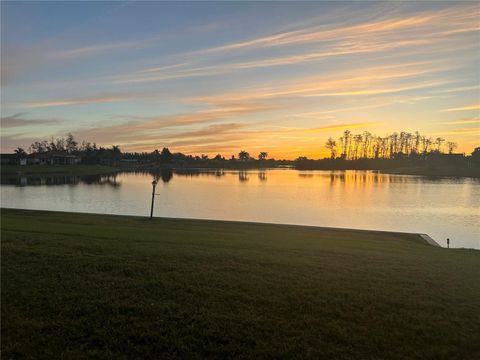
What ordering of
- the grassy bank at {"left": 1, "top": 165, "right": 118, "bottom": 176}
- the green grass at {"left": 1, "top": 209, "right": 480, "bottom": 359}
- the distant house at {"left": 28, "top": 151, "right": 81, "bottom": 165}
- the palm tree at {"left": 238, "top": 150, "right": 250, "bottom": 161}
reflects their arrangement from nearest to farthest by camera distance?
the green grass at {"left": 1, "top": 209, "right": 480, "bottom": 359}, the grassy bank at {"left": 1, "top": 165, "right": 118, "bottom": 176}, the distant house at {"left": 28, "top": 151, "right": 81, "bottom": 165}, the palm tree at {"left": 238, "top": 150, "right": 250, "bottom": 161}

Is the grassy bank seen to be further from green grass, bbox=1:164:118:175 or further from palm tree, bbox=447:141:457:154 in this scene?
palm tree, bbox=447:141:457:154

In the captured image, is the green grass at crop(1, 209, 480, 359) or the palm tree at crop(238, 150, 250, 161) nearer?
the green grass at crop(1, 209, 480, 359)

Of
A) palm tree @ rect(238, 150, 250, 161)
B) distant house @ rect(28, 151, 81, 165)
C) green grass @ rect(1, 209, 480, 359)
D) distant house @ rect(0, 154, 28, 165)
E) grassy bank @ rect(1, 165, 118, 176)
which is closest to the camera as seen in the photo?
green grass @ rect(1, 209, 480, 359)

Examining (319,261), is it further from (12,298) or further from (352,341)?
(12,298)

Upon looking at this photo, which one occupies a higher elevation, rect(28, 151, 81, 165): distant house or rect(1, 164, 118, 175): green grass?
rect(28, 151, 81, 165): distant house

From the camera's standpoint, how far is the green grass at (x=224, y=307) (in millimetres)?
3896

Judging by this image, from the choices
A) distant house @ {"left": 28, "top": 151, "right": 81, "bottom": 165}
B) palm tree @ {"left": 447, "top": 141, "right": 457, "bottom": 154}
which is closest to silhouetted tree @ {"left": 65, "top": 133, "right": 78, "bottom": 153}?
distant house @ {"left": 28, "top": 151, "right": 81, "bottom": 165}

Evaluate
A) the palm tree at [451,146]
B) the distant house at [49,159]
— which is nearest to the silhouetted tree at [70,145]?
the distant house at [49,159]

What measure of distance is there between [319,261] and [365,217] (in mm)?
20070

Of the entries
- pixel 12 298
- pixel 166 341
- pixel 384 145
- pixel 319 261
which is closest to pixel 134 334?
pixel 166 341

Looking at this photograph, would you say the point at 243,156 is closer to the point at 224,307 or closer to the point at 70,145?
the point at 70,145

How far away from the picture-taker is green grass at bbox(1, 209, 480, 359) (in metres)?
3.90

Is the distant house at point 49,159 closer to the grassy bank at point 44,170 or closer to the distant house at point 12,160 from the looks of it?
the distant house at point 12,160

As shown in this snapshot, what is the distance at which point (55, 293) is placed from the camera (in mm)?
5074
